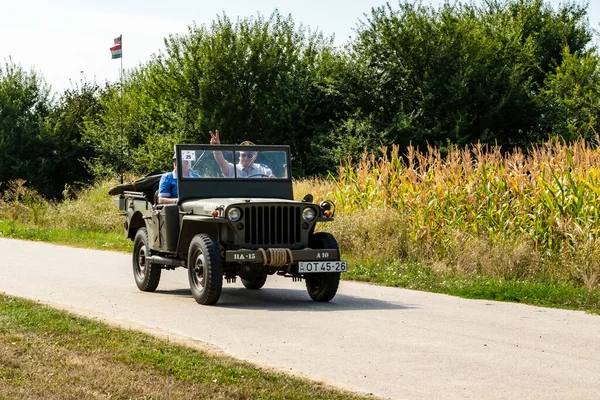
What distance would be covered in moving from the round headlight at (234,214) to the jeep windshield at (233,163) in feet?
4.88

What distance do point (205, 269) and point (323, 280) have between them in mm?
1594

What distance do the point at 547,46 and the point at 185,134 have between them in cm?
2048

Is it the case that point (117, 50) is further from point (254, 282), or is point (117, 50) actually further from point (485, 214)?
point (254, 282)

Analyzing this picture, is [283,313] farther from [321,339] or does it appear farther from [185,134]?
[185,134]

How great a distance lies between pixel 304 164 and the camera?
4600 centimetres

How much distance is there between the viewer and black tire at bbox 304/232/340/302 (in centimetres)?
1259

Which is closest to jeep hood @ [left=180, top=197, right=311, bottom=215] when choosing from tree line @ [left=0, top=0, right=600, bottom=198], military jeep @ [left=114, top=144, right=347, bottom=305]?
military jeep @ [left=114, top=144, right=347, bottom=305]

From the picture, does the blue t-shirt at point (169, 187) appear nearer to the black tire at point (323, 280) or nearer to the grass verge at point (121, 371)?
the black tire at point (323, 280)

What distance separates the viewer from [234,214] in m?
12.2

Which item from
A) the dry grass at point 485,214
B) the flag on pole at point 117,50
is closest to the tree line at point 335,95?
the flag on pole at point 117,50

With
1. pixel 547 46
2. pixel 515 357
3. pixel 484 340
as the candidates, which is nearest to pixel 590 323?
pixel 484 340

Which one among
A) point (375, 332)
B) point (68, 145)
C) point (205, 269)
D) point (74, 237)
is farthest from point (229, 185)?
point (68, 145)

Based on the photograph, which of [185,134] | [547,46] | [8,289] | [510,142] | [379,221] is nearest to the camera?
[8,289]

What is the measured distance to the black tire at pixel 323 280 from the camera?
1259 centimetres
